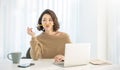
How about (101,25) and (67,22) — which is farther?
(67,22)

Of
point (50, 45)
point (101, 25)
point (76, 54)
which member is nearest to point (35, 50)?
point (50, 45)

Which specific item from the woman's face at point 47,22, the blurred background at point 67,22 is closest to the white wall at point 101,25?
the blurred background at point 67,22

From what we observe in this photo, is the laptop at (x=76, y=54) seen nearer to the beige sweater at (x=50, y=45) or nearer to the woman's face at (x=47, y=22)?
the beige sweater at (x=50, y=45)

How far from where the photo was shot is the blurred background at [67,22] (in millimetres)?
3037

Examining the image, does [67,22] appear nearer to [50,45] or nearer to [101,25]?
[101,25]

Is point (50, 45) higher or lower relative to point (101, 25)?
lower

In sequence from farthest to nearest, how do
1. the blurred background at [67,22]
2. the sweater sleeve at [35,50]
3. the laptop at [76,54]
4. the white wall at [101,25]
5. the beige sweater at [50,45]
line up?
the white wall at [101,25] → the blurred background at [67,22] → the beige sweater at [50,45] → the sweater sleeve at [35,50] → the laptop at [76,54]

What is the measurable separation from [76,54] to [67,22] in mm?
2194

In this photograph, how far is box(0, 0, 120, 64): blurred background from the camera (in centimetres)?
304

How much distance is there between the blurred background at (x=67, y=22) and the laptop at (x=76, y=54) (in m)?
1.65

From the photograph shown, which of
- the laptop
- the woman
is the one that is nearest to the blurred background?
the woman

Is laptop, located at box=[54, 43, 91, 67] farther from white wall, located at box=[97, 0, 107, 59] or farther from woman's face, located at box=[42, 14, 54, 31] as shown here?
white wall, located at box=[97, 0, 107, 59]

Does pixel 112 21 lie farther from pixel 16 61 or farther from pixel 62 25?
pixel 16 61

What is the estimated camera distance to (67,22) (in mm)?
3582
